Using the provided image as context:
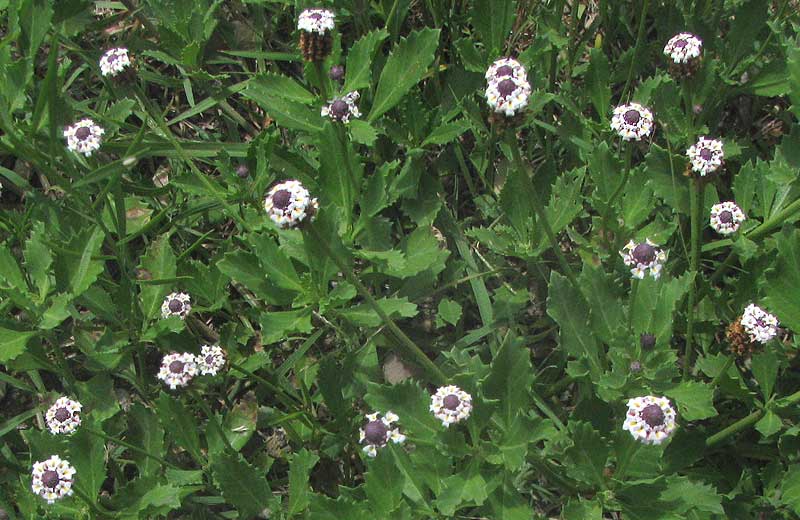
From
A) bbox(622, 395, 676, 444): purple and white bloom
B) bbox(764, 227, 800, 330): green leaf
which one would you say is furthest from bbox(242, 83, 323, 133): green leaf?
bbox(764, 227, 800, 330): green leaf

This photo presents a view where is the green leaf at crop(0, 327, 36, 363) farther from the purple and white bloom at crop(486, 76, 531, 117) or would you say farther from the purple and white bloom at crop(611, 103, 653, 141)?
the purple and white bloom at crop(611, 103, 653, 141)

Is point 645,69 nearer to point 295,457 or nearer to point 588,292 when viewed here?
point 588,292

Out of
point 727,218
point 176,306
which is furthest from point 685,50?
point 176,306

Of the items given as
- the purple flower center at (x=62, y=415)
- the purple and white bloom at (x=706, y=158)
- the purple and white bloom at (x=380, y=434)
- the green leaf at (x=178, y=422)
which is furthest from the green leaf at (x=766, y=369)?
the purple flower center at (x=62, y=415)

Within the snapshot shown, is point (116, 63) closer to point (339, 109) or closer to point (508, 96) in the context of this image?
point (339, 109)

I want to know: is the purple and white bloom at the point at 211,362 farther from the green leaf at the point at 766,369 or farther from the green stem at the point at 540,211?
the green leaf at the point at 766,369
